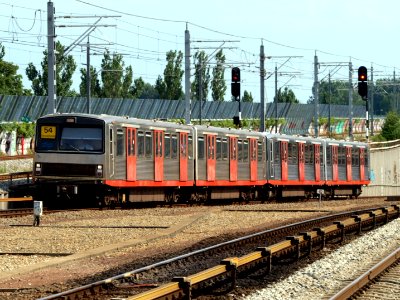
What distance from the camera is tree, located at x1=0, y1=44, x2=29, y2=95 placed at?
4257 inches

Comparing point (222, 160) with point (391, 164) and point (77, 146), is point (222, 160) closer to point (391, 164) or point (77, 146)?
point (77, 146)

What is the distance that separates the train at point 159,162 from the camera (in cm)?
3403

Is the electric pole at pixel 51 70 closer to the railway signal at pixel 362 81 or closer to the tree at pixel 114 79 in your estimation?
the railway signal at pixel 362 81

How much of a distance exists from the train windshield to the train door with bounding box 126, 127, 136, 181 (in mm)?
1468

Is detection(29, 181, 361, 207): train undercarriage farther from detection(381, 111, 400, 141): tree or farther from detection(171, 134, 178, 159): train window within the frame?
detection(381, 111, 400, 141): tree

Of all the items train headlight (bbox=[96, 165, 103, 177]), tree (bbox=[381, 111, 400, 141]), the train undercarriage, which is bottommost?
the train undercarriage

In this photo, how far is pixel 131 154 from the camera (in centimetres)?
3534

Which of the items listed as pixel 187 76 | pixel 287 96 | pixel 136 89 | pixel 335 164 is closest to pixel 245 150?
pixel 187 76

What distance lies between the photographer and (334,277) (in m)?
16.9

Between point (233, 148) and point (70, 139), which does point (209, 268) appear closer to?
point (70, 139)

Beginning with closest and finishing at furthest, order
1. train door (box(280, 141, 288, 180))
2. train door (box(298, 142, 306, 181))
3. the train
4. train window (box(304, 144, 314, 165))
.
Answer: the train < train door (box(280, 141, 288, 180)) < train door (box(298, 142, 306, 181)) < train window (box(304, 144, 314, 165))

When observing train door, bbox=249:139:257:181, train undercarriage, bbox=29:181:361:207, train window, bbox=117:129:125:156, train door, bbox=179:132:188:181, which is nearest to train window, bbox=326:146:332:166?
train undercarriage, bbox=29:181:361:207

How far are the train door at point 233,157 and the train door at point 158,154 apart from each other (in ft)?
23.3

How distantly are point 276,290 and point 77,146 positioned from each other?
20039 millimetres
